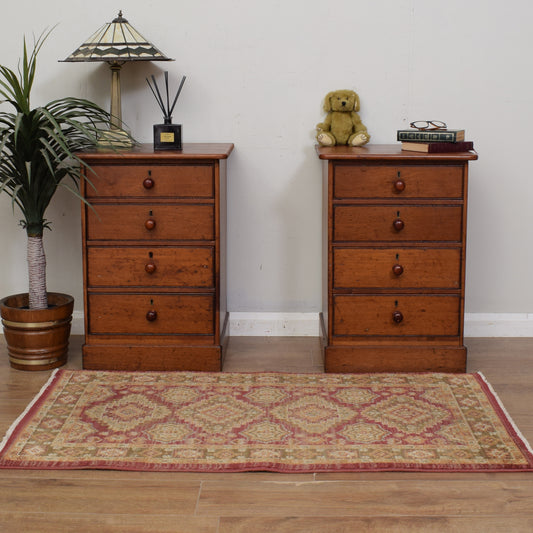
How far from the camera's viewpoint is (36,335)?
3.15 m

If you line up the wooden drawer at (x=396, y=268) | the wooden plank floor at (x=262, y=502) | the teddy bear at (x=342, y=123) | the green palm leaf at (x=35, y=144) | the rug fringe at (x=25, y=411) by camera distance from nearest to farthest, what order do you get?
the wooden plank floor at (x=262, y=502) < the rug fringe at (x=25, y=411) < the green palm leaf at (x=35, y=144) < the wooden drawer at (x=396, y=268) < the teddy bear at (x=342, y=123)

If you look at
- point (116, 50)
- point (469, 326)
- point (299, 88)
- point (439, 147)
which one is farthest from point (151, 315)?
point (469, 326)

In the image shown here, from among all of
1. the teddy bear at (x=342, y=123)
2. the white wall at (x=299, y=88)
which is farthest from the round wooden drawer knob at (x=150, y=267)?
the teddy bear at (x=342, y=123)

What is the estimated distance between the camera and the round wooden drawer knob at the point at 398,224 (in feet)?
9.95

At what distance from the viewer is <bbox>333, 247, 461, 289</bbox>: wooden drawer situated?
10.1 feet

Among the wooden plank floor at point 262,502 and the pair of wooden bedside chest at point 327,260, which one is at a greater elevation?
the pair of wooden bedside chest at point 327,260

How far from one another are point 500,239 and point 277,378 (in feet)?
4.02

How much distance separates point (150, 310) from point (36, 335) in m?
0.45

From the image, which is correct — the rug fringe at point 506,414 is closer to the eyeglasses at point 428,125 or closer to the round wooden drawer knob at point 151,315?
the eyeglasses at point 428,125

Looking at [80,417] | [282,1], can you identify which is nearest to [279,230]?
[282,1]

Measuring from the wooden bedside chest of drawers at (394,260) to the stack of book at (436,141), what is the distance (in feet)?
0.18

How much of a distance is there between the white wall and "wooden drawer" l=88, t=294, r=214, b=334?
51 centimetres

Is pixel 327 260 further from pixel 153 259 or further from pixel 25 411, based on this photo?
pixel 25 411

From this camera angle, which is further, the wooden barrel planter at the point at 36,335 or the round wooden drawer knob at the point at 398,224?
the wooden barrel planter at the point at 36,335
